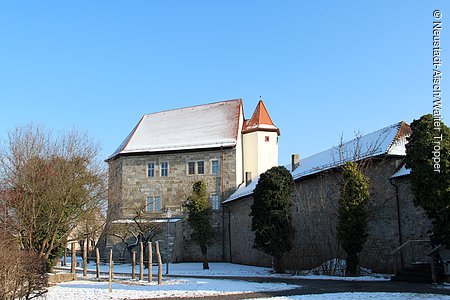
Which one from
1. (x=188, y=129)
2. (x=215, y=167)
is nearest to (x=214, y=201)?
(x=215, y=167)

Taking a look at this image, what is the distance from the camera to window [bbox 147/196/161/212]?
4088 centimetres

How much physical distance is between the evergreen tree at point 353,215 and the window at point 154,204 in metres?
22.5

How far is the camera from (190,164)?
40.5 m

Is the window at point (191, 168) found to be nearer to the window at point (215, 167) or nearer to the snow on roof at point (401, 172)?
the window at point (215, 167)

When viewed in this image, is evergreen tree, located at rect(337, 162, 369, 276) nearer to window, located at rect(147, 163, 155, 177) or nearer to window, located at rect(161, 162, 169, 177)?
window, located at rect(161, 162, 169, 177)

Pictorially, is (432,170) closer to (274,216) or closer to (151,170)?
(274,216)

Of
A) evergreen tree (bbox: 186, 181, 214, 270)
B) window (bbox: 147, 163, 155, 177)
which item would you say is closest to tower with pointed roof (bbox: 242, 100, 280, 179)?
evergreen tree (bbox: 186, 181, 214, 270)

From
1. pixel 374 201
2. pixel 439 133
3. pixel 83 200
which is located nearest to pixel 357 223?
pixel 374 201

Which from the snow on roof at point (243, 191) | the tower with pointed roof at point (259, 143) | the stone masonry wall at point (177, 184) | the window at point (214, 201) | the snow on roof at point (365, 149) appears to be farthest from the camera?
the tower with pointed roof at point (259, 143)

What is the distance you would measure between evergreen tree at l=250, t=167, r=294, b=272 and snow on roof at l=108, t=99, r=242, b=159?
46.8ft

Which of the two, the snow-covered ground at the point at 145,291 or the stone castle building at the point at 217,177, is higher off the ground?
the stone castle building at the point at 217,177

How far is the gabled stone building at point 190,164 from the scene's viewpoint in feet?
129

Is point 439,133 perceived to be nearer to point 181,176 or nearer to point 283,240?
point 283,240

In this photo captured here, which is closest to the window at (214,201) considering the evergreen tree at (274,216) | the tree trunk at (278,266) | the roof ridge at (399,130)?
the evergreen tree at (274,216)
